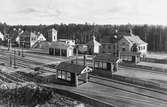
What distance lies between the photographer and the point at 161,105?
1936 centimetres

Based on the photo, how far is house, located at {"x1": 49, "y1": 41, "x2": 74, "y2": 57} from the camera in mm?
55375

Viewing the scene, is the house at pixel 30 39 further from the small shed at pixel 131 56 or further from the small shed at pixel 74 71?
the small shed at pixel 74 71

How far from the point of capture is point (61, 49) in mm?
56531

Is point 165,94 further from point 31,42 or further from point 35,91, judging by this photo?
point 31,42

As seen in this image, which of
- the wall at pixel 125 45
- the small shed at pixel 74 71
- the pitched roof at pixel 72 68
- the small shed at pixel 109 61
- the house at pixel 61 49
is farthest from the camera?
Result: the house at pixel 61 49

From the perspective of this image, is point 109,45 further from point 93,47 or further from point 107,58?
point 107,58

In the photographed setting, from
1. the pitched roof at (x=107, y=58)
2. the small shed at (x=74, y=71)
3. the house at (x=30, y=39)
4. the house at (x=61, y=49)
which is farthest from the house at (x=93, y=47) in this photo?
the house at (x=30, y=39)

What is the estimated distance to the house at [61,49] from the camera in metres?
55.4

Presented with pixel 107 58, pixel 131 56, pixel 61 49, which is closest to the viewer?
pixel 107 58

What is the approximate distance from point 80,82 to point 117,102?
9.35m

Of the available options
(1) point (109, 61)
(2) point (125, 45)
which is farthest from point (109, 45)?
(1) point (109, 61)

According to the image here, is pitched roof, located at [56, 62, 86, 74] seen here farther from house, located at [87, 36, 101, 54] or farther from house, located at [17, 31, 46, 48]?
house, located at [17, 31, 46, 48]

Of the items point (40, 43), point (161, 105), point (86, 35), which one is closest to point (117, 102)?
point (161, 105)

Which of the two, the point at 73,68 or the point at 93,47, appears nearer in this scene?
the point at 73,68
